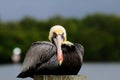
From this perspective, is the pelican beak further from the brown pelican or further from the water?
the water

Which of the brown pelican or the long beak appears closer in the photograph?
the long beak

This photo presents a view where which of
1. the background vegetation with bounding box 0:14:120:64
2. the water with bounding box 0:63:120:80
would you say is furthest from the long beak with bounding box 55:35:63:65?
the background vegetation with bounding box 0:14:120:64

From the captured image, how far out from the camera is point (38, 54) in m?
6.46

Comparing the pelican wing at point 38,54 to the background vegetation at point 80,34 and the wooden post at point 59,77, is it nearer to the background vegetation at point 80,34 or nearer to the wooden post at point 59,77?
the wooden post at point 59,77

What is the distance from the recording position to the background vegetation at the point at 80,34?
64438 millimetres

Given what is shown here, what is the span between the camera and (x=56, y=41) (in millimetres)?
6391

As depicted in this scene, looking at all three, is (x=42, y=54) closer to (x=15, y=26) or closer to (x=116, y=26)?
(x=15, y=26)

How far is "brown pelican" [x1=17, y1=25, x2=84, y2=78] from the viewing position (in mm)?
6344

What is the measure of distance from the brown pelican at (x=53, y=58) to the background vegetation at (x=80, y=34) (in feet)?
171

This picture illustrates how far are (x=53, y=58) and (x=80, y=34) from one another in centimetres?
6320

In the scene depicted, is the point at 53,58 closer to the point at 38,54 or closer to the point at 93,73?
the point at 38,54

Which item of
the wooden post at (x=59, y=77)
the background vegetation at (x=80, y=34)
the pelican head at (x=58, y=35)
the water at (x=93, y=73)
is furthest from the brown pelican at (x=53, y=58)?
the background vegetation at (x=80, y=34)

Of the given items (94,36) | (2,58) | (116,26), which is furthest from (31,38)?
(116,26)

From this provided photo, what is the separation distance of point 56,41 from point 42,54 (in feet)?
0.63
